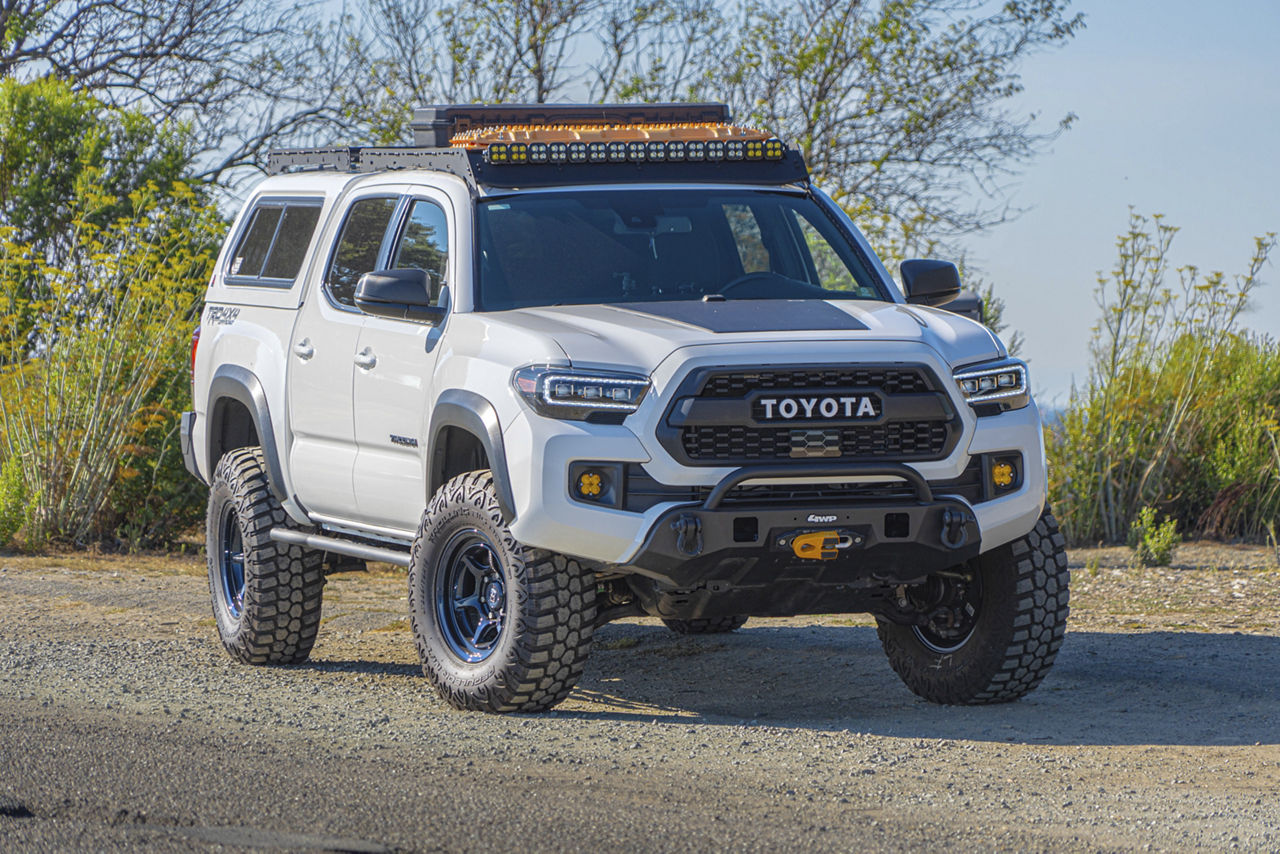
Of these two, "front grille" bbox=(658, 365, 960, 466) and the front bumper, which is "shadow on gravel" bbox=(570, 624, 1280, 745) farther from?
"front grille" bbox=(658, 365, 960, 466)

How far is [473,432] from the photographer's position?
22.5 ft

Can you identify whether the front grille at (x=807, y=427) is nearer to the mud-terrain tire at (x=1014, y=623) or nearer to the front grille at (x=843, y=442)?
the front grille at (x=843, y=442)

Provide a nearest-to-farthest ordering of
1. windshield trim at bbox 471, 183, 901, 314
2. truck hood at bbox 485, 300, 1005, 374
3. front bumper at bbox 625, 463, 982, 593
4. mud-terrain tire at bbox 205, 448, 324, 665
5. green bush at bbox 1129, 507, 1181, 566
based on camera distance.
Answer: front bumper at bbox 625, 463, 982, 593 < truck hood at bbox 485, 300, 1005, 374 < windshield trim at bbox 471, 183, 901, 314 < mud-terrain tire at bbox 205, 448, 324, 665 < green bush at bbox 1129, 507, 1181, 566

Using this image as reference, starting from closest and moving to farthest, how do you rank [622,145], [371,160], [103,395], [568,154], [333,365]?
[568,154] < [622,145] < [333,365] < [371,160] < [103,395]

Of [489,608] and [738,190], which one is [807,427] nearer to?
[489,608]

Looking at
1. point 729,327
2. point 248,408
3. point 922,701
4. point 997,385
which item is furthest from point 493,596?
point 248,408

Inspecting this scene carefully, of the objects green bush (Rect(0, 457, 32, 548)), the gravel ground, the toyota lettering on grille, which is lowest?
the gravel ground

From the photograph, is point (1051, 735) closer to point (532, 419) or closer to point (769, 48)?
point (532, 419)

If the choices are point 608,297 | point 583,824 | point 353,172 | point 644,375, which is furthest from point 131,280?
point 583,824

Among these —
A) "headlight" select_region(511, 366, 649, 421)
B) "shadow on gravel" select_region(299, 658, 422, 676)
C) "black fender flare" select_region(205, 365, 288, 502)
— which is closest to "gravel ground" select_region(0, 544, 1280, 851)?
"shadow on gravel" select_region(299, 658, 422, 676)

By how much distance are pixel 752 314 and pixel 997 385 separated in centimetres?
98

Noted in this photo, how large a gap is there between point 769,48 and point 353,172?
1252 cm

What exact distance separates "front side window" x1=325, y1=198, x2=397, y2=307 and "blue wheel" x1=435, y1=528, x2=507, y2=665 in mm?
1614

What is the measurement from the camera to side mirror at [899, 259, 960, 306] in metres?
7.64
